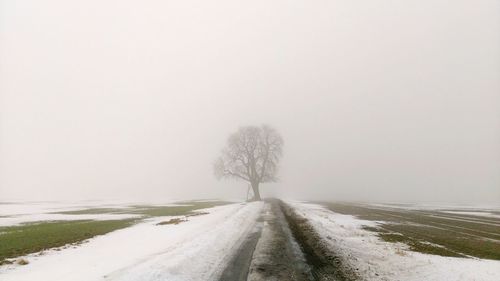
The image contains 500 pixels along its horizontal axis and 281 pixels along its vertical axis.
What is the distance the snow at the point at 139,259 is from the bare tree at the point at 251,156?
47.0 metres

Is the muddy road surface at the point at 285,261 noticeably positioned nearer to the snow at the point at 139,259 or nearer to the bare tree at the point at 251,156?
the snow at the point at 139,259

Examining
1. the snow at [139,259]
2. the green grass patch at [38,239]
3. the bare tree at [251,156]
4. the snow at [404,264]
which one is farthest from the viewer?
the bare tree at [251,156]

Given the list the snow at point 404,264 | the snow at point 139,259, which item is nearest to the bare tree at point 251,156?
the snow at point 139,259

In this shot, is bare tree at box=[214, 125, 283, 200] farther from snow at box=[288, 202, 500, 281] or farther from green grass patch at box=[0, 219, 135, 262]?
snow at box=[288, 202, 500, 281]

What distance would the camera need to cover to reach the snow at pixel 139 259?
10.5 meters

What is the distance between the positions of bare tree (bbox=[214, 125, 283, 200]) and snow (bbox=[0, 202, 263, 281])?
47007 mm

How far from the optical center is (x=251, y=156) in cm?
6688

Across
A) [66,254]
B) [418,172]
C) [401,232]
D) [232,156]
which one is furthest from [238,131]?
[418,172]

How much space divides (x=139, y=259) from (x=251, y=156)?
54320 millimetres

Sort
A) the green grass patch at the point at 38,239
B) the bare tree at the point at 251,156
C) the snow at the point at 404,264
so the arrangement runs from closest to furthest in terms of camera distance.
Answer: the snow at the point at 404,264, the green grass patch at the point at 38,239, the bare tree at the point at 251,156

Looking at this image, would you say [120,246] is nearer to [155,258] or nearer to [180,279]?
[155,258]

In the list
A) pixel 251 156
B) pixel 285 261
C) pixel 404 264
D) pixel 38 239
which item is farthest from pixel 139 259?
pixel 251 156

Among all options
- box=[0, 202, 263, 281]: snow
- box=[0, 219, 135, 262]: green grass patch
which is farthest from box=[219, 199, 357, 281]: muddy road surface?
box=[0, 219, 135, 262]: green grass patch

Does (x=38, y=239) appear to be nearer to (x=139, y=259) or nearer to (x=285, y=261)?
(x=139, y=259)
